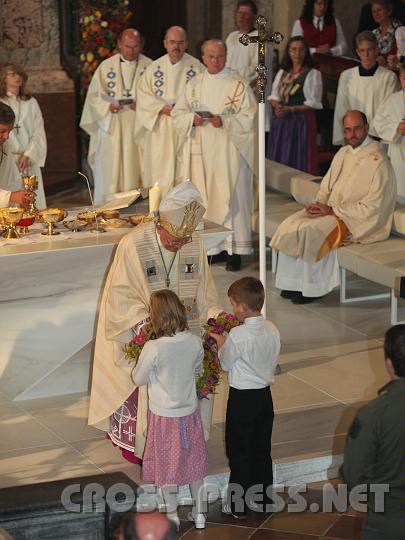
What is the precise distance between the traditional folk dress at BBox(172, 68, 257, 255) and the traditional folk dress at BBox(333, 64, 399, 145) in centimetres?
237

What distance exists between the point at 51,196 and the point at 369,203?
4925 mm

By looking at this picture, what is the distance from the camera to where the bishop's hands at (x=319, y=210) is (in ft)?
31.7

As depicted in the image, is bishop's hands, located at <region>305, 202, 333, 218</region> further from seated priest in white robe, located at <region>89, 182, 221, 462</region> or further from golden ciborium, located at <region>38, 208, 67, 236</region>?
seated priest in white robe, located at <region>89, 182, 221, 462</region>

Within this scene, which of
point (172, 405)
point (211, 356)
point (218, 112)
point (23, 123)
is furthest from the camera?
point (23, 123)

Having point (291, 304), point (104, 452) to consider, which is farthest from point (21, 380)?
point (291, 304)

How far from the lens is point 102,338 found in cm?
645

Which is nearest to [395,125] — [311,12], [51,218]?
[311,12]

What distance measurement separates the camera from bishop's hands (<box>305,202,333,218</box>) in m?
9.66

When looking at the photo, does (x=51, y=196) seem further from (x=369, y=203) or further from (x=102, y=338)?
(x=102, y=338)

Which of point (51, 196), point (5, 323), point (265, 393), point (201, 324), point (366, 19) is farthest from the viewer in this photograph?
point (366, 19)

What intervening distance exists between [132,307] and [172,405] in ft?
2.29

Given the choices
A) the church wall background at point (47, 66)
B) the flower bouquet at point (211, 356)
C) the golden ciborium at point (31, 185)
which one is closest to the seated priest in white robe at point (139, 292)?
the flower bouquet at point (211, 356)

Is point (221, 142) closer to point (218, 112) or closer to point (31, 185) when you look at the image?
point (218, 112)

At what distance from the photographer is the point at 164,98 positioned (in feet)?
38.1
